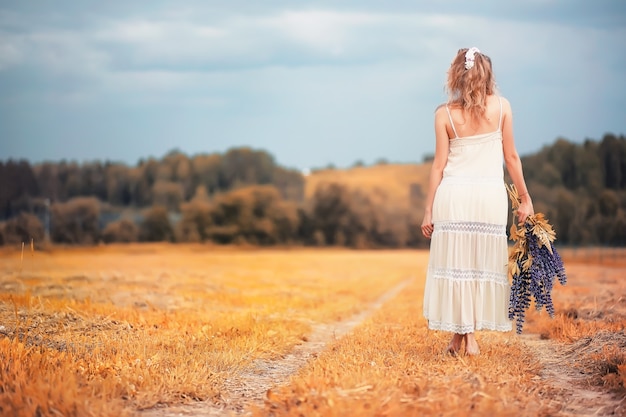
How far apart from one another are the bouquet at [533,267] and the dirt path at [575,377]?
2.29 ft

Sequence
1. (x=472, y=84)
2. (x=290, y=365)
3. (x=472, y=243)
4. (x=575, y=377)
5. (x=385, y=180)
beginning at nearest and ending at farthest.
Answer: (x=575, y=377) < (x=472, y=84) < (x=472, y=243) < (x=290, y=365) < (x=385, y=180)

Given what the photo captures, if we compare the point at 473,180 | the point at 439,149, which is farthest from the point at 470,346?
Result: the point at 439,149

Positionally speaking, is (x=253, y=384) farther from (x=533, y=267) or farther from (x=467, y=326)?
(x=533, y=267)

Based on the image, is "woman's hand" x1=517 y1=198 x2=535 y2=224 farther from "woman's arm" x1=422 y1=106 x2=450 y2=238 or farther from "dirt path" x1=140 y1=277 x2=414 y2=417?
"dirt path" x1=140 y1=277 x2=414 y2=417

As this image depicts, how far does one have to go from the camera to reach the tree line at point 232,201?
168 feet

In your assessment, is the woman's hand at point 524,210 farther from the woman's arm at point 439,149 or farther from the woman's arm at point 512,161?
the woman's arm at point 439,149

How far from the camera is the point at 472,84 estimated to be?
7945 mm

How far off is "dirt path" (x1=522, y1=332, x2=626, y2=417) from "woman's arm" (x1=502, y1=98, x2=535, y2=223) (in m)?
1.75

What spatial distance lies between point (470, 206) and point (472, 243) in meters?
0.41

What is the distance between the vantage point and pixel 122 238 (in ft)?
234

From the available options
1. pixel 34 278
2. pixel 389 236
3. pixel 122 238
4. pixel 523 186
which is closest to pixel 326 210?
pixel 389 236

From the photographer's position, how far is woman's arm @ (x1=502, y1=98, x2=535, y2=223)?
812 cm

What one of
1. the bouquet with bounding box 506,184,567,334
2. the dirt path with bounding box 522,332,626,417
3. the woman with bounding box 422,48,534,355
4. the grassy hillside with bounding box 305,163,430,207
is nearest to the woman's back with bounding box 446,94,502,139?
the woman with bounding box 422,48,534,355

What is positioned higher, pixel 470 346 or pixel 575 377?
pixel 470 346
